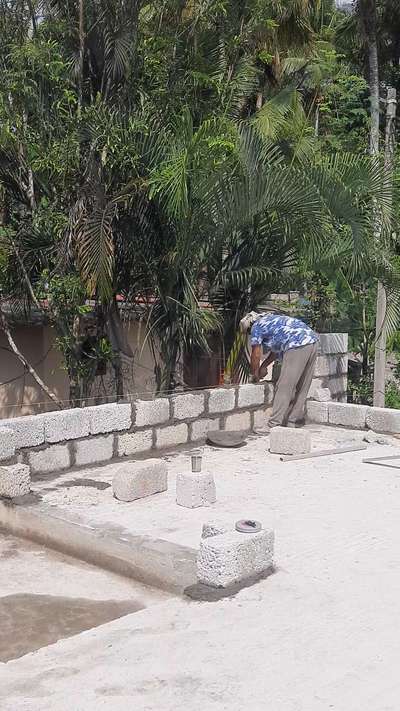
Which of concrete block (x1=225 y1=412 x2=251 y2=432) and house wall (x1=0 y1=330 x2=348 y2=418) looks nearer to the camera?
concrete block (x1=225 y1=412 x2=251 y2=432)

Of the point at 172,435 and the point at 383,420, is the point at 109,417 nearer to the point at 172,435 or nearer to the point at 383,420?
the point at 172,435

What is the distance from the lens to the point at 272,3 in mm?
11125

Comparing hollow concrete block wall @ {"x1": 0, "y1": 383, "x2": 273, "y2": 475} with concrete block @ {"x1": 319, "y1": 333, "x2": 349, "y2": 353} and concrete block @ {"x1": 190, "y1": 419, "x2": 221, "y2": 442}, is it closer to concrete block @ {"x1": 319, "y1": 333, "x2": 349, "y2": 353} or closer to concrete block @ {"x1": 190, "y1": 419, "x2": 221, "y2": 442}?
concrete block @ {"x1": 190, "y1": 419, "x2": 221, "y2": 442}

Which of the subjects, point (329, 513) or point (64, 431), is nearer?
point (329, 513)

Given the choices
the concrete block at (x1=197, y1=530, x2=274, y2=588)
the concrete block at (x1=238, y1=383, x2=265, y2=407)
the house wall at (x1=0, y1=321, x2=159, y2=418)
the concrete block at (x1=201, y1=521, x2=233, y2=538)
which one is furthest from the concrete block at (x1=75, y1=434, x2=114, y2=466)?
the house wall at (x1=0, y1=321, x2=159, y2=418)

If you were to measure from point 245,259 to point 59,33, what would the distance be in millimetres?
3531

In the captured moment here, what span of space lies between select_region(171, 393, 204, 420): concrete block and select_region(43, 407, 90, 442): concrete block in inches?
50.6

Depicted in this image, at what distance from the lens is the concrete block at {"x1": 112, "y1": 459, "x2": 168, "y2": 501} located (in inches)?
270

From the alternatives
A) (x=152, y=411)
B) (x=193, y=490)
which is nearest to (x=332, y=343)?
(x=152, y=411)

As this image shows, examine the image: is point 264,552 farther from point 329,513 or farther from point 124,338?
point 124,338

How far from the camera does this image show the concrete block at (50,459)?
24.4ft

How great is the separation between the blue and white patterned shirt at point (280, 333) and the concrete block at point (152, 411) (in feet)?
4.85

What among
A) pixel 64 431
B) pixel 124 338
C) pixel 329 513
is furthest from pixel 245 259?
pixel 329 513

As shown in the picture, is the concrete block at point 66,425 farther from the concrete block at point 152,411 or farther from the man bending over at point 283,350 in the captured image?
the man bending over at point 283,350
